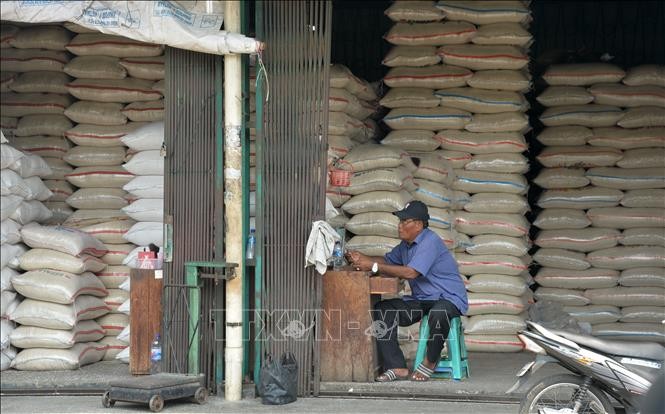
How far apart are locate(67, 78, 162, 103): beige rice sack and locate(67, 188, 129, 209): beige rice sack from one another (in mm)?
756

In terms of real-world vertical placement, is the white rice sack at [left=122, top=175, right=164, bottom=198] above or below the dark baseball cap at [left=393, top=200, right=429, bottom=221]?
above

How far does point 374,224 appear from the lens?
8.92 meters

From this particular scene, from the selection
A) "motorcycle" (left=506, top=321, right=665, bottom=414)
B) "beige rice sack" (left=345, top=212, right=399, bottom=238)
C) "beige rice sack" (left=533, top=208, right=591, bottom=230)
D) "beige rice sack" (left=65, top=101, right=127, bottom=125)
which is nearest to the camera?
"motorcycle" (left=506, top=321, right=665, bottom=414)

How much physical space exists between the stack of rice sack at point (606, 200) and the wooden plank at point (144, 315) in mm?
3566

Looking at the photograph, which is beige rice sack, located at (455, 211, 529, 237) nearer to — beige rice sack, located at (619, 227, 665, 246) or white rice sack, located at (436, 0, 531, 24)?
beige rice sack, located at (619, 227, 665, 246)

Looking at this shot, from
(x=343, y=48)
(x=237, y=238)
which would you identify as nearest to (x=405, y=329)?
(x=237, y=238)

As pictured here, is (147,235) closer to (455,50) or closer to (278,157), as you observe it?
(278,157)

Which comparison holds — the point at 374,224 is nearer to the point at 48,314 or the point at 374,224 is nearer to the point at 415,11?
the point at 415,11

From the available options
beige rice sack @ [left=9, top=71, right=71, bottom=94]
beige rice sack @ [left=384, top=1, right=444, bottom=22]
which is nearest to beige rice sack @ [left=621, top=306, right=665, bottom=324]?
beige rice sack @ [left=384, top=1, right=444, bottom=22]

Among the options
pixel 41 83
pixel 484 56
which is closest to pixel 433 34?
pixel 484 56

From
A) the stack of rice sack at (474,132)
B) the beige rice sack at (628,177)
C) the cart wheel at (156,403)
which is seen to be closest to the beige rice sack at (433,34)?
the stack of rice sack at (474,132)

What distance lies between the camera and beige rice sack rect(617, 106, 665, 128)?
9.68 meters

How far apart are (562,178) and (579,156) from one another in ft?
0.80

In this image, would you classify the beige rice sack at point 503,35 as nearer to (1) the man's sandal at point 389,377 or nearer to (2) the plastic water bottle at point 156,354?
(1) the man's sandal at point 389,377
